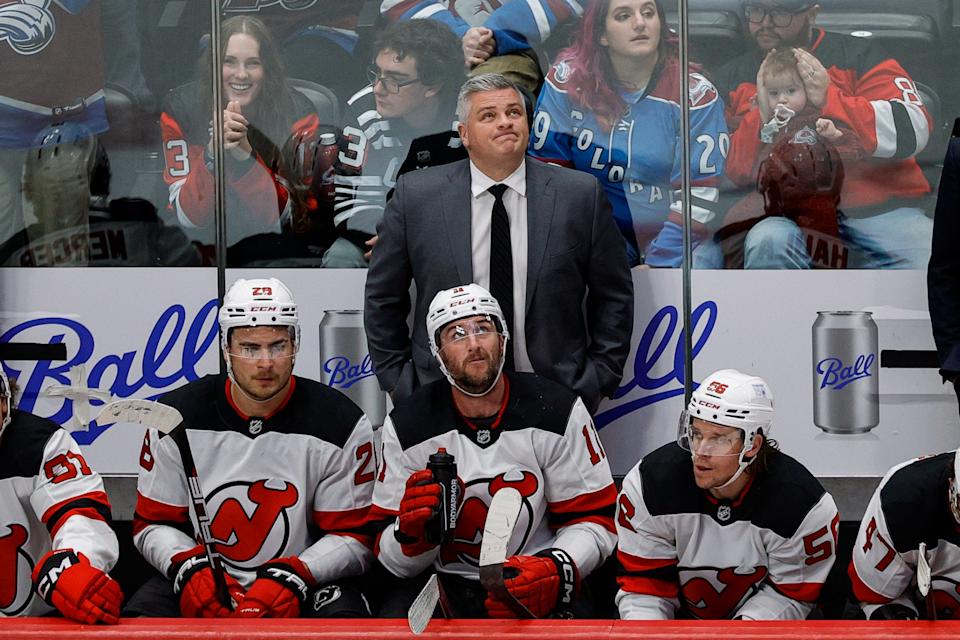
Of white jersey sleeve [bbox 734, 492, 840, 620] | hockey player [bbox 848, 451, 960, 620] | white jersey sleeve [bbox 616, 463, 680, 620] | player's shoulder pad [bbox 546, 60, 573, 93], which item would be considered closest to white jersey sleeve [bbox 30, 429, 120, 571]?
white jersey sleeve [bbox 616, 463, 680, 620]

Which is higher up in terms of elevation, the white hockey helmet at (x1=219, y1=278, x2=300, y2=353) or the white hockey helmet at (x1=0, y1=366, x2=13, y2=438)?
the white hockey helmet at (x1=219, y1=278, x2=300, y2=353)

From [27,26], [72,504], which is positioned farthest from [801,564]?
[27,26]

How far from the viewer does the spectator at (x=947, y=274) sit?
3.43 m

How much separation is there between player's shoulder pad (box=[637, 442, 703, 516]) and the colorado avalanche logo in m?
2.31

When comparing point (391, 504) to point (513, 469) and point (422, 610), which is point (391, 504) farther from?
point (422, 610)

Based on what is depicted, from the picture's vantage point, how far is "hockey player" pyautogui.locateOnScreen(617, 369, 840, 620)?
3.09m

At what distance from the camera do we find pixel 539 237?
12.4 ft

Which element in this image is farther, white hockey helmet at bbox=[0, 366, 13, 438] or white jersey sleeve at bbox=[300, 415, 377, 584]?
white jersey sleeve at bbox=[300, 415, 377, 584]

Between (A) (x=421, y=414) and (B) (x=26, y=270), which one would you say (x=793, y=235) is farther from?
(B) (x=26, y=270)

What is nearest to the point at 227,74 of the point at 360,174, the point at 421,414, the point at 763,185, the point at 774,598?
the point at 360,174

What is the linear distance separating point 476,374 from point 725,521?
696 millimetres

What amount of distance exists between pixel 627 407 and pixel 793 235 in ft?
2.39

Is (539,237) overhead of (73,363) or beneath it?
overhead

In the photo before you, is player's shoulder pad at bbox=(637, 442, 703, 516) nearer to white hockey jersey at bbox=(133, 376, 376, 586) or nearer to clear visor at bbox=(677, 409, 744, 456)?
clear visor at bbox=(677, 409, 744, 456)
